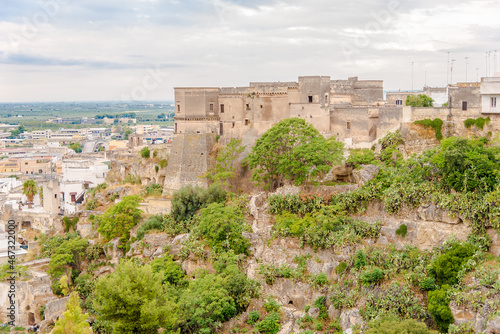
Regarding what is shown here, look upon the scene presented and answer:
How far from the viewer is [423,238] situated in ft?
89.7

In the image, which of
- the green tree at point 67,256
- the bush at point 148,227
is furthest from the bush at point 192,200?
the green tree at point 67,256

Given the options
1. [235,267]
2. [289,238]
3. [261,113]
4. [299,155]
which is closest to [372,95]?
[261,113]

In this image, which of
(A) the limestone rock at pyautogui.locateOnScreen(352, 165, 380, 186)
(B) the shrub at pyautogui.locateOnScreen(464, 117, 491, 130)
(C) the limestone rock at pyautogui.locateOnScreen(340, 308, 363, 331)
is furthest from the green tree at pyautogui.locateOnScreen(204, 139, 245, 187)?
(C) the limestone rock at pyautogui.locateOnScreen(340, 308, 363, 331)

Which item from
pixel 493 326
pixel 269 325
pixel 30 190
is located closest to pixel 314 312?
pixel 269 325

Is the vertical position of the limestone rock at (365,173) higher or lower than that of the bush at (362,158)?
lower

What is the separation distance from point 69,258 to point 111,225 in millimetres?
3593

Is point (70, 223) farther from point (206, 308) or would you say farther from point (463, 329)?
point (463, 329)

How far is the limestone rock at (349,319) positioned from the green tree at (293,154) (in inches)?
425

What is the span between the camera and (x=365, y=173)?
3275 cm

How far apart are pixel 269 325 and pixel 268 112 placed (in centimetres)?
2016

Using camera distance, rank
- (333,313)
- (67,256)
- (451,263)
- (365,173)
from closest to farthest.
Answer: (451,263) → (333,313) → (365,173) → (67,256)

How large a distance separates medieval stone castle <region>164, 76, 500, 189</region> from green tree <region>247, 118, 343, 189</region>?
3.91 m

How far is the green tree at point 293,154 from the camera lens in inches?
1350

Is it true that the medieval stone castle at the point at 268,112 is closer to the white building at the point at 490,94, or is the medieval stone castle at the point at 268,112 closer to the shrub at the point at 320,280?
the white building at the point at 490,94
